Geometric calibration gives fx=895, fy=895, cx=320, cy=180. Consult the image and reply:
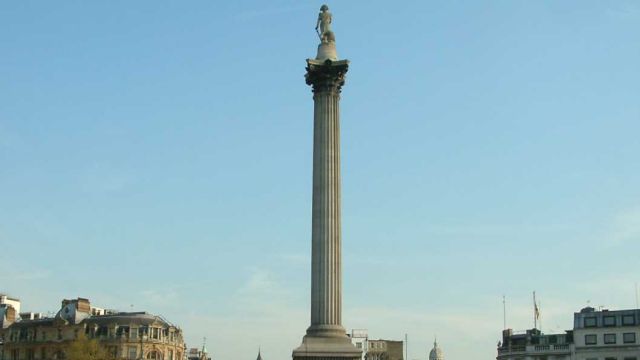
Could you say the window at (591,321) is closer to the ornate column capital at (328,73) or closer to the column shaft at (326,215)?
the column shaft at (326,215)

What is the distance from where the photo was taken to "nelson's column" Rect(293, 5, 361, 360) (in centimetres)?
6256

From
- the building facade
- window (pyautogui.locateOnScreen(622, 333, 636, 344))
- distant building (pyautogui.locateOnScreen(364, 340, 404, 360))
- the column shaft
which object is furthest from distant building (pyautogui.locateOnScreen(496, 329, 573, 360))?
the column shaft

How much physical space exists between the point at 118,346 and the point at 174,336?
36.1 ft

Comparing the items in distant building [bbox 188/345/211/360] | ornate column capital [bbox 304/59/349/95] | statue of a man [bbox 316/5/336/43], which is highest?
statue of a man [bbox 316/5/336/43]

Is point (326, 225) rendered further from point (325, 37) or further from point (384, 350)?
point (384, 350)

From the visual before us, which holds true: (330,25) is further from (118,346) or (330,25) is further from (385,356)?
(385,356)

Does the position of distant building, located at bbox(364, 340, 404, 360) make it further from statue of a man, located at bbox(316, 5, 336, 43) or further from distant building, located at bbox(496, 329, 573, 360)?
statue of a man, located at bbox(316, 5, 336, 43)

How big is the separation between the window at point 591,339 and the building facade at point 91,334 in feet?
189

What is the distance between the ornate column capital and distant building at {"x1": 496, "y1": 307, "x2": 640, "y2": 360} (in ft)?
197

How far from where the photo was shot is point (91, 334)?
125625 millimetres

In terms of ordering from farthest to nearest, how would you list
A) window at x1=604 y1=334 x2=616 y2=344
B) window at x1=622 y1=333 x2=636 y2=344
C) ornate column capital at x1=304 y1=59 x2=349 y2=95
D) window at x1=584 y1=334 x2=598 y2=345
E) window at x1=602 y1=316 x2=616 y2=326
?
window at x1=584 y1=334 x2=598 y2=345
window at x1=602 y1=316 x2=616 y2=326
window at x1=604 y1=334 x2=616 y2=344
window at x1=622 y1=333 x2=636 y2=344
ornate column capital at x1=304 y1=59 x2=349 y2=95

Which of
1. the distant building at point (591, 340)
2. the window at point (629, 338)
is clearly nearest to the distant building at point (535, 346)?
the distant building at point (591, 340)

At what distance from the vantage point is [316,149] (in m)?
68.2

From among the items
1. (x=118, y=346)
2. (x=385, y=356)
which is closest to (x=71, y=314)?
(x=118, y=346)
